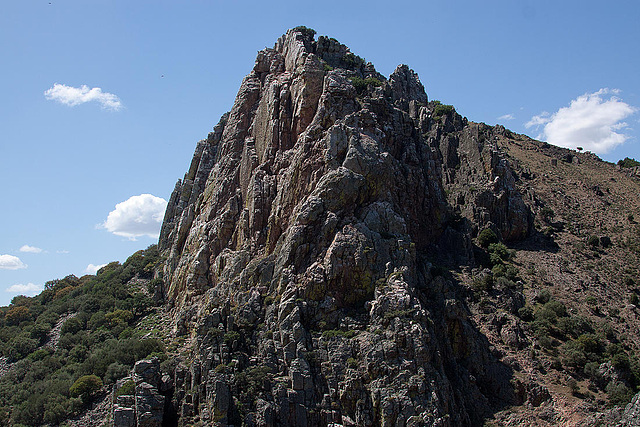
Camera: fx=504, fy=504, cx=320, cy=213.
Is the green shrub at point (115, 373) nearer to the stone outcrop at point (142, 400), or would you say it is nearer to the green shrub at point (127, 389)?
the green shrub at point (127, 389)

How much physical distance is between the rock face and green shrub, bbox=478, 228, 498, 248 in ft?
6.38

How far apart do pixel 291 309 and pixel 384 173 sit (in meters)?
18.0

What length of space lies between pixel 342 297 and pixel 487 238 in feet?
106

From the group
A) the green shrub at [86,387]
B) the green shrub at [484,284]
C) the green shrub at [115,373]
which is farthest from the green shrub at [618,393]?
the green shrub at [86,387]

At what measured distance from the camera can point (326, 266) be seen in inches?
1831

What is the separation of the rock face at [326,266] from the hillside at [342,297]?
7.9 inches

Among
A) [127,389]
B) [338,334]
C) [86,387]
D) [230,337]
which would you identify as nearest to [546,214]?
[338,334]

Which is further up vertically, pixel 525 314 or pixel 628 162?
pixel 628 162

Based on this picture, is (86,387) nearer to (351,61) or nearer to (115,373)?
(115,373)

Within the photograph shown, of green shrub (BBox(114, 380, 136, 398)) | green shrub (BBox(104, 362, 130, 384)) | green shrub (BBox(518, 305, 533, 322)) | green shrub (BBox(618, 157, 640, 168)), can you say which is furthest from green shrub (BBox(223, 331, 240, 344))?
green shrub (BBox(618, 157, 640, 168))

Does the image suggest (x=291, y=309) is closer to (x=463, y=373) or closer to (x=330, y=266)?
(x=330, y=266)

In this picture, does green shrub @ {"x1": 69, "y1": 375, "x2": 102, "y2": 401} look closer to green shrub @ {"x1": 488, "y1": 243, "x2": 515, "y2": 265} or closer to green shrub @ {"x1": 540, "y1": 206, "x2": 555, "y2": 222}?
green shrub @ {"x1": 488, "y1": 243, "x2": 515, "y2": 265}

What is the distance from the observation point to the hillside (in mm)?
41406

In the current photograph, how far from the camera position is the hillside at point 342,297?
4141 cm
